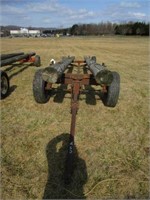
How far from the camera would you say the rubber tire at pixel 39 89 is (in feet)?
22.1

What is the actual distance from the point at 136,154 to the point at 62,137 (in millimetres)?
1584

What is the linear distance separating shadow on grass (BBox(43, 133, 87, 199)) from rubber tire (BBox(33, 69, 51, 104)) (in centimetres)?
183

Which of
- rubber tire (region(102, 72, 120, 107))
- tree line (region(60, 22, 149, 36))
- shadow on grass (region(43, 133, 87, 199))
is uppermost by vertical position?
tree line (region(60, 22, 149, 36))

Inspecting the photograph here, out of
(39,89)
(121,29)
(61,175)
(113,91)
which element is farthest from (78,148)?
(121,29)

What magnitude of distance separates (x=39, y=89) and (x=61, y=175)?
2.88 metres

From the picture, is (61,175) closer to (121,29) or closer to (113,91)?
(113,91)

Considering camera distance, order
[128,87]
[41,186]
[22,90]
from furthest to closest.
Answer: [128,87]
[22,90]
[41,186]

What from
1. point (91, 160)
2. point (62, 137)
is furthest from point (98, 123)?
point (91, 160)

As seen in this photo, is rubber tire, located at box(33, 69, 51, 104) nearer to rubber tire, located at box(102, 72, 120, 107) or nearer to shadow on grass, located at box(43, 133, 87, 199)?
rubber tire, located at box(102, 72, 120, 107)

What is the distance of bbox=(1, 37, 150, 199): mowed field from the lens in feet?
13.9

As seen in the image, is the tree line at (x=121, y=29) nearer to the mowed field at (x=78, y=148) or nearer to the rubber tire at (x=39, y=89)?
the mowed field at (x=78, y=148)

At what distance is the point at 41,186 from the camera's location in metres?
4.25

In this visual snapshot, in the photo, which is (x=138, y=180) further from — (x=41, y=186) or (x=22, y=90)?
(x=22, y=90)

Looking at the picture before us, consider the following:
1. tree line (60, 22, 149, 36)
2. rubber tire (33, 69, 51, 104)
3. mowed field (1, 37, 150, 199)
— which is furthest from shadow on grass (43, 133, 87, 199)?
tree line (60, 22, 149, 36)
